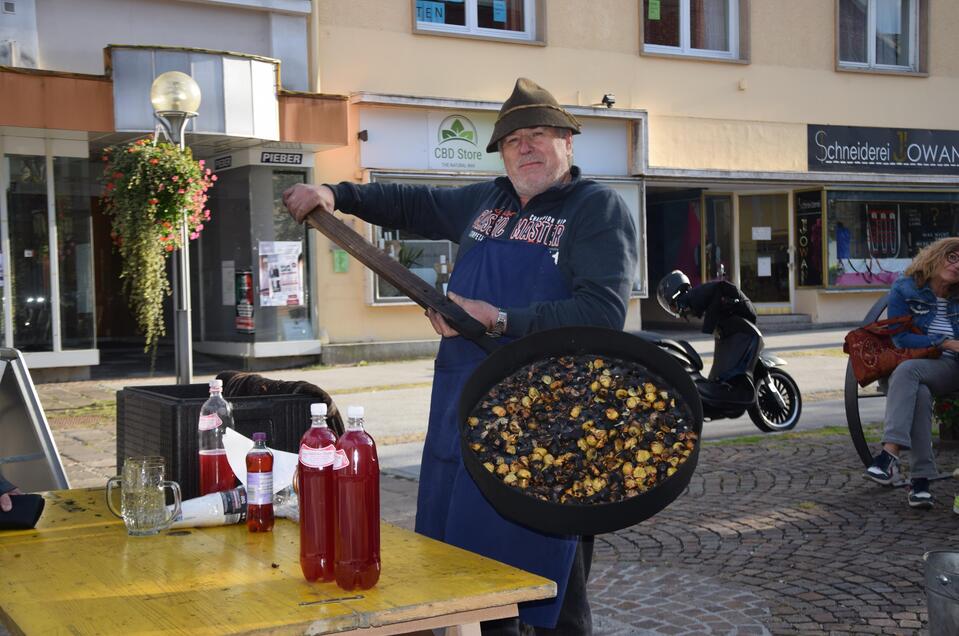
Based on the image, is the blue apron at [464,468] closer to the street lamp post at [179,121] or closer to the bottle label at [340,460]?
the bottle label at [340,460]

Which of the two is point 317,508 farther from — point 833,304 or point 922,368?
point 833,304

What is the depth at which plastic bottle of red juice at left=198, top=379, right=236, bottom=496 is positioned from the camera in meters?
3.21

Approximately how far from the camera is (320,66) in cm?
1681

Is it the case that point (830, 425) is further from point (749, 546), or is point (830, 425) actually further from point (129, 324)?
point (129, 324)

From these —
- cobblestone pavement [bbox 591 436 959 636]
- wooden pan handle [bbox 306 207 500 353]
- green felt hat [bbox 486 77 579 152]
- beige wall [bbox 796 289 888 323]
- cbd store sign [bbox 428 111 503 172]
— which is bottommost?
cobblestone pavement [bbox 591 436 959 636]

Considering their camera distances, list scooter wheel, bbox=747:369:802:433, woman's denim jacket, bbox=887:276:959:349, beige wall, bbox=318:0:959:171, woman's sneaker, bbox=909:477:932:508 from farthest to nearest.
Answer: beige wall, bbox=318:0:959:171 < scooter wheel, bbox=747:369:802:433 < woman's denim jacket, bbox=887:276:959:349 < woman's sneaker, bbox=909:477:932:508

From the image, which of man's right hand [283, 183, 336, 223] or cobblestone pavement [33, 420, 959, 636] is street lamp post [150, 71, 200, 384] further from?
man's right hand [283, 183, 336, 223]

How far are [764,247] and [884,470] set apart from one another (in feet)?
54.1

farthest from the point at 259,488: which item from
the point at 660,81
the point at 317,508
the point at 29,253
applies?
the point at 660,81

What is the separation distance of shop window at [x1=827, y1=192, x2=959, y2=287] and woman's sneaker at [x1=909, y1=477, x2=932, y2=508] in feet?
53.2

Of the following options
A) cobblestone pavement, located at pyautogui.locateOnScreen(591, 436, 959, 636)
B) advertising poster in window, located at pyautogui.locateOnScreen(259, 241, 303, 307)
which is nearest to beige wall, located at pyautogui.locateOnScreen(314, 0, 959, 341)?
advertising poster in window, located at pyautogui.locateOnScreen(259, 241, 303, 307)

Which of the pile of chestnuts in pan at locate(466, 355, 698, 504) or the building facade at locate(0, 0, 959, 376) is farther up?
the building facade at locate(0, 0, 959, 376)

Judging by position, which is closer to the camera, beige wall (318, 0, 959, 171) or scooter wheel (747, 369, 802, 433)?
scooter wheel (747, 369, 802, 433)

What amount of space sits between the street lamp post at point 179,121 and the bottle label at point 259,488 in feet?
25.1
